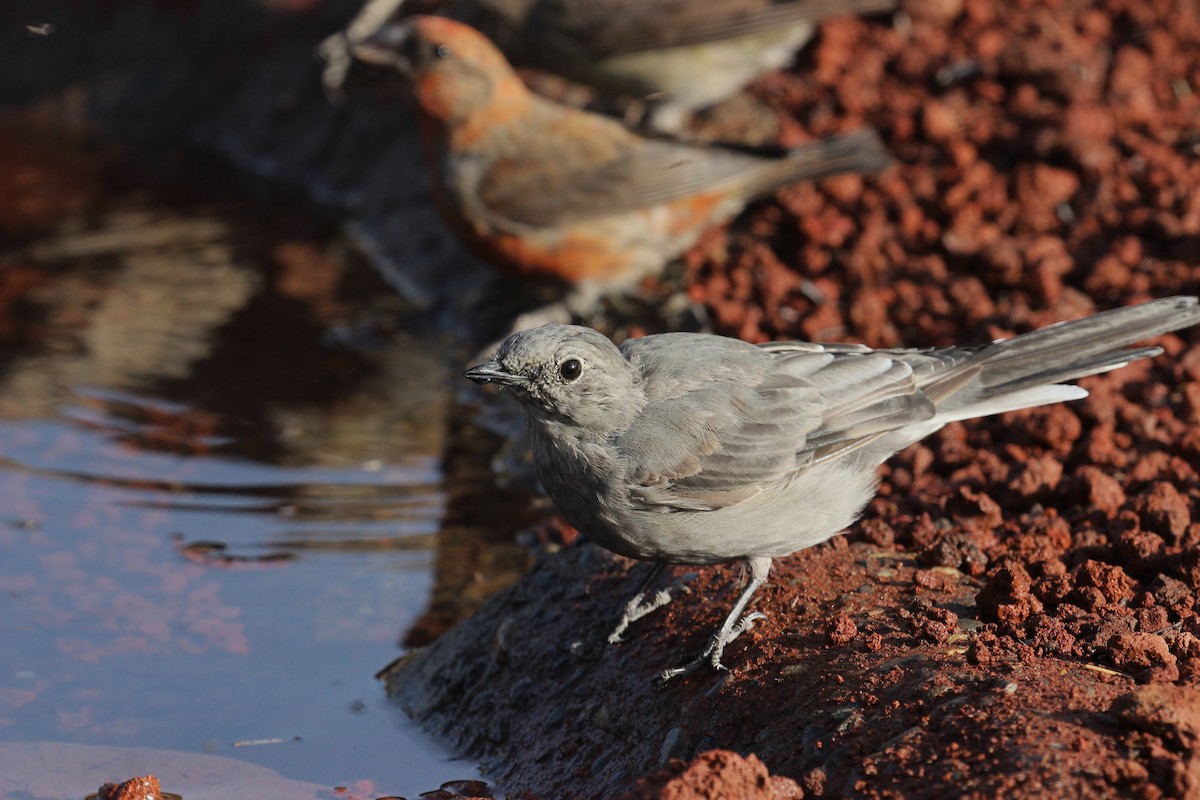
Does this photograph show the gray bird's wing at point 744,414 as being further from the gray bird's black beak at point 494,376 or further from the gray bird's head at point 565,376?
the gray bird's black beak at point 494,376

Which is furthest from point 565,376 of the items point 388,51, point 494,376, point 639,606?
point 388,51

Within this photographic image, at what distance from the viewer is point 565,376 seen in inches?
171

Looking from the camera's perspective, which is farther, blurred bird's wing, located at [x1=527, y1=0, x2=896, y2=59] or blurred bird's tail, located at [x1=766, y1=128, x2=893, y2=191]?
blurred bird's wing, located at [x1=527, y1=0, x2=896, y2=59]

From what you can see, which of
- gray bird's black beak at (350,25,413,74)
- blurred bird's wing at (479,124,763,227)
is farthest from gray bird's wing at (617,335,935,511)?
gray bird's black beak at (350,25,413,74)

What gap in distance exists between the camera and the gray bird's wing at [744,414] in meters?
4.38

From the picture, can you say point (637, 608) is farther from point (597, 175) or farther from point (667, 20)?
point (667, 20)

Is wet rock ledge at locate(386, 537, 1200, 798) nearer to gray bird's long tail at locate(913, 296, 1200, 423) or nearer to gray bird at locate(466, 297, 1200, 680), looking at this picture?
gray bird at locate(466, 297, 1200, 680)

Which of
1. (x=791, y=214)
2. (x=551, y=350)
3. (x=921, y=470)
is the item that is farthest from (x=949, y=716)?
(x=791, y=214)

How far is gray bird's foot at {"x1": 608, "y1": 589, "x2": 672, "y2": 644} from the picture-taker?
15.0 ft

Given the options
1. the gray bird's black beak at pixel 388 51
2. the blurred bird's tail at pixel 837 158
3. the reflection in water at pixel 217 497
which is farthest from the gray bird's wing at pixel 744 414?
the gray bird's black beak at pixel 388 51

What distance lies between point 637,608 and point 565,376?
835mm

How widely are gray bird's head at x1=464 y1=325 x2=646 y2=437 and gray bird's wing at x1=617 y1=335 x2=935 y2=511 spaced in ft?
0.37

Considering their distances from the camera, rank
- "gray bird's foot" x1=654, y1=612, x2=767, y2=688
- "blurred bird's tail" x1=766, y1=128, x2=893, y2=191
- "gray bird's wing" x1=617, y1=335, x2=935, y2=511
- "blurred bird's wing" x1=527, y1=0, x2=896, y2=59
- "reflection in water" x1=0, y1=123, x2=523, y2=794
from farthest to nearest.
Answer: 1. "blurred bird's wing" x1=527, y1=0, x2=896, y2=59
2. "blurred bird's tail" x1=766, y1=128, x2=893, y2=191
3. "reflection in water" x1=0, y1=123, x2=523, y2=794
4. "gray bird's wing" x1=617, y1=335, x2=935, y2=511
5. "gray bird's foot" x1=654, y1=612, x2=767, y2=688

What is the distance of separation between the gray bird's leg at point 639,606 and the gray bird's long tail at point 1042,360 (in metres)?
1.13
